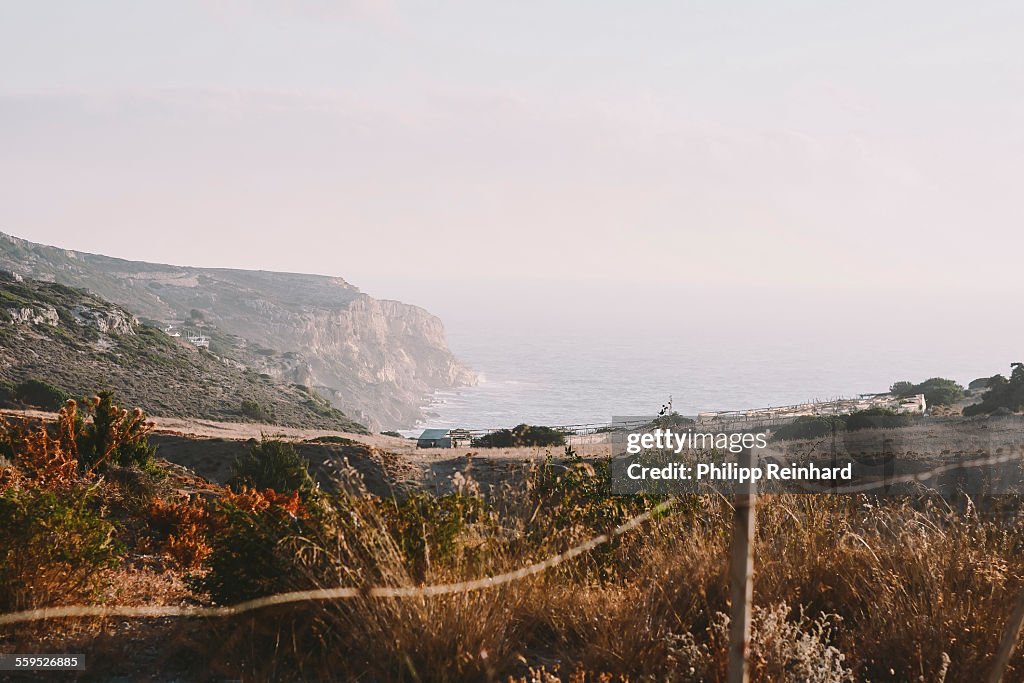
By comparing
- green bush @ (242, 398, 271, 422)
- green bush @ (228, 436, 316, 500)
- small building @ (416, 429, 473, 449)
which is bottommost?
green bush @ (242, 398, 271, 422)

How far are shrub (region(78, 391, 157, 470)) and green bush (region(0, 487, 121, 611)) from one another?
296 inches

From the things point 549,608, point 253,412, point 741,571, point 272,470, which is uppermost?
point 741,571

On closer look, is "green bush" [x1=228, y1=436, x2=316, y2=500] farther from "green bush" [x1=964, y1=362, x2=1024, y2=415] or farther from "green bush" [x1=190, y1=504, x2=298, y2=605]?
"green bush" [x1=964, y1=362, x2=1024, y2=415]

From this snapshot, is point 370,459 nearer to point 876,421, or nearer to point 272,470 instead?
point 272,470

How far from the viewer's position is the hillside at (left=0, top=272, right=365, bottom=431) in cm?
6388

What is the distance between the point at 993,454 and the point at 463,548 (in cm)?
1750

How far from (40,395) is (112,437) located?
41.7m

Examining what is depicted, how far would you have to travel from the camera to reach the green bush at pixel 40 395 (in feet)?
156

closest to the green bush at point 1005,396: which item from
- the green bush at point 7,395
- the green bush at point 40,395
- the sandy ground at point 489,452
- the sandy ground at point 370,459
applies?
the sandy ground at point 489,452

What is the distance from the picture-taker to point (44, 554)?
5.11 m

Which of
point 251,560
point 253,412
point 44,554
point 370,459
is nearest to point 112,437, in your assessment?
point 44,554

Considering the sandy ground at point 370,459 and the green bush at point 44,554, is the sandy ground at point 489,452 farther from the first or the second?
the green bush at point 44,554
